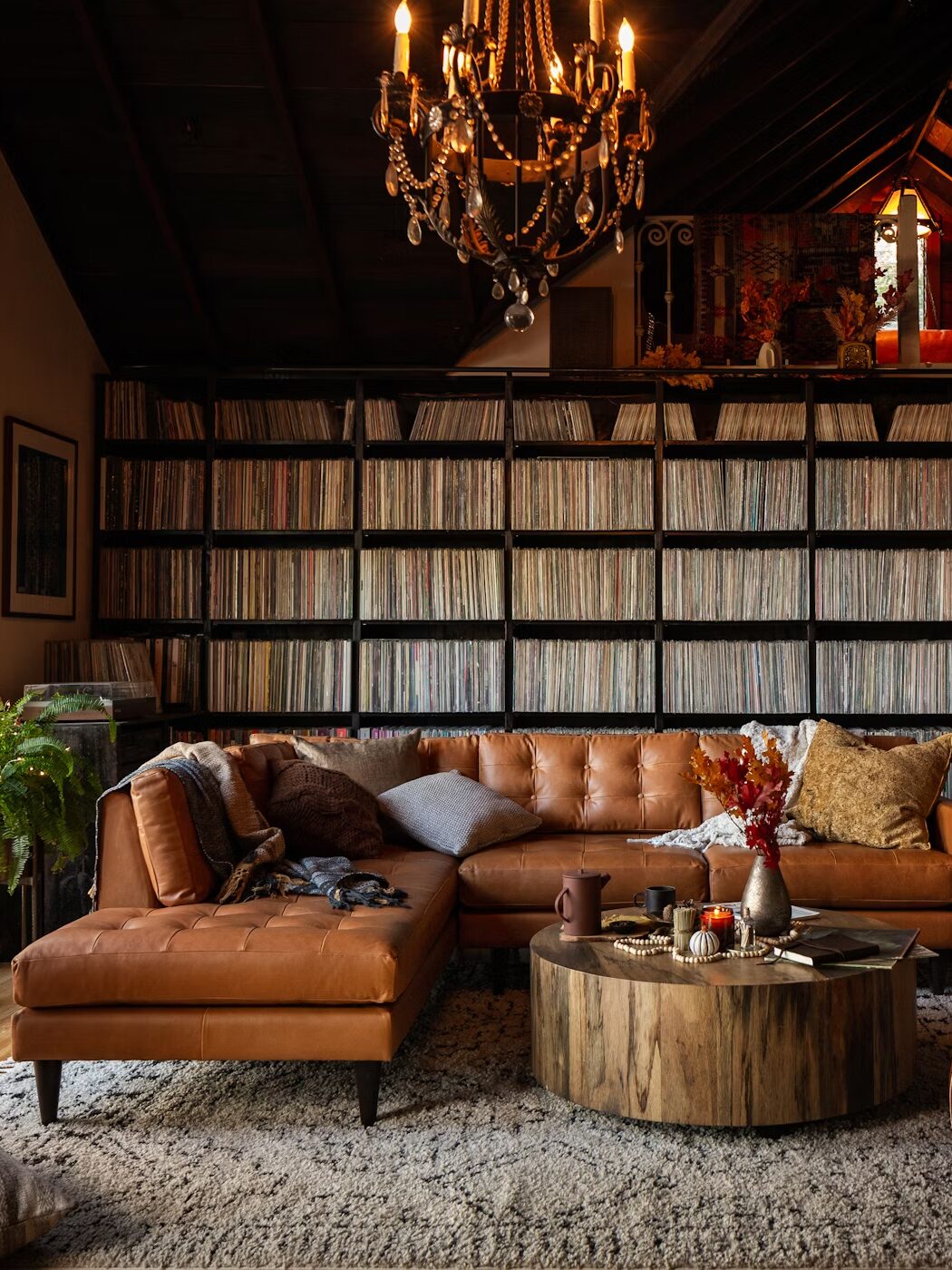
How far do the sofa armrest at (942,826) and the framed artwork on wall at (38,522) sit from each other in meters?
3.52

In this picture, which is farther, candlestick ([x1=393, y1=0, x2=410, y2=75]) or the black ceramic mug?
the black ceramic mug

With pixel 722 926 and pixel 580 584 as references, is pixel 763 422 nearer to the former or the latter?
pixel 580 584

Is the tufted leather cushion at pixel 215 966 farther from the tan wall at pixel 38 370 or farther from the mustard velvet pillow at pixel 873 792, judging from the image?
the tan wall at pixel 38 370

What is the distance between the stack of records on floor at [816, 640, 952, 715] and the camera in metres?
5.21

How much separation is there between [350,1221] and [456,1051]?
93 cm

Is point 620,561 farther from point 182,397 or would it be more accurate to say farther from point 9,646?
point 9,646

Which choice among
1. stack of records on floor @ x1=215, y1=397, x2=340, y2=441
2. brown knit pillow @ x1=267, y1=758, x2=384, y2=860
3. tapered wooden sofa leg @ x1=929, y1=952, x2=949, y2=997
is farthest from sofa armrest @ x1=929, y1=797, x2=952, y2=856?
stack of records on floor @ x1=215, y1=397, x2=340, y2=441

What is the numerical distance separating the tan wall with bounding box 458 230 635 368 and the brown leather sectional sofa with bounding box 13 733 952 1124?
7.19 ft

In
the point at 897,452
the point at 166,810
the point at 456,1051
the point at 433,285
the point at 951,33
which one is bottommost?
the point at 456,1051

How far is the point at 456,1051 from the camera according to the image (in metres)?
3.02

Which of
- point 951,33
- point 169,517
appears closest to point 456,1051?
point 169,517

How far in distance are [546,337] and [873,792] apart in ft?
9.42

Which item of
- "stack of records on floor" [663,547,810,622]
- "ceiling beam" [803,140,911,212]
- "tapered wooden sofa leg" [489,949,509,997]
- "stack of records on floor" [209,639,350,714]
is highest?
"ceiling beam" [803,140,911,212]

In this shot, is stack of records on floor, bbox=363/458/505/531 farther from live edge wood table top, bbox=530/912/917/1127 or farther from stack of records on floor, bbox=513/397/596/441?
live edge wood table top, bbox=530/912/917/1127
